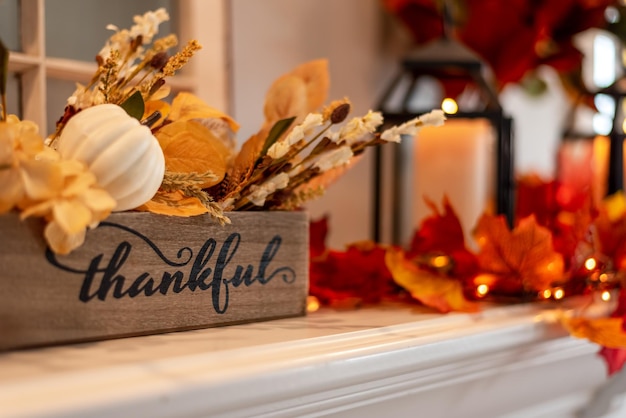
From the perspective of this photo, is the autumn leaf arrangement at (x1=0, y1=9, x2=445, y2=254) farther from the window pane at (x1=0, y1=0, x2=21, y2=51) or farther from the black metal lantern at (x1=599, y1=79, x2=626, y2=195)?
the black metal lantern at (x1=599, y1=79, x2=626, y2=195)

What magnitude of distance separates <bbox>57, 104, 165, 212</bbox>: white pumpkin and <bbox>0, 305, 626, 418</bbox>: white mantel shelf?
10cm

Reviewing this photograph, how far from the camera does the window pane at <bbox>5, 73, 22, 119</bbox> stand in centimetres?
64

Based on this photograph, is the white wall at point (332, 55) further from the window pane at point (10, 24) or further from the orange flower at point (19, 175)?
the orange flower at point (19, 175)

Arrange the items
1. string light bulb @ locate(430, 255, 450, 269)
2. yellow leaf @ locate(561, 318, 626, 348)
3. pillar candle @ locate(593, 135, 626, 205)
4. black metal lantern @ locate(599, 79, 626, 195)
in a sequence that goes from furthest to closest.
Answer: pillar candle @ locate(593, 135, 626, 205) < black metal lantern @ locate(599, 79, 626, 195) < string light bulb @ locate(430, 255, 450, 269) < yellow leaf @ locate(561, 318, 626, 348)

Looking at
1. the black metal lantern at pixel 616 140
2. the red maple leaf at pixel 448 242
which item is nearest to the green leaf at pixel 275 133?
the red maple leaf at pixel 448 242

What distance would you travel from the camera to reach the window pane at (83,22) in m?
0.67

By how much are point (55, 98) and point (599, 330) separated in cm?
55

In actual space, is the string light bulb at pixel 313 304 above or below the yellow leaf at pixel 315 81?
below

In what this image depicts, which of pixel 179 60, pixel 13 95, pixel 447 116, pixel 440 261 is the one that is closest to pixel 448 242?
pixel 440 261

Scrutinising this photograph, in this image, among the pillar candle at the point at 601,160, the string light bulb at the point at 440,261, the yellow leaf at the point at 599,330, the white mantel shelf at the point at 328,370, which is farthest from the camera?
the pillar candle at the point at 601,160

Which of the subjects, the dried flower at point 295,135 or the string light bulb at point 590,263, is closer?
the dried flower at point 295,135

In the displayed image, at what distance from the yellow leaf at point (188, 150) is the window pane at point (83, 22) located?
231 mm

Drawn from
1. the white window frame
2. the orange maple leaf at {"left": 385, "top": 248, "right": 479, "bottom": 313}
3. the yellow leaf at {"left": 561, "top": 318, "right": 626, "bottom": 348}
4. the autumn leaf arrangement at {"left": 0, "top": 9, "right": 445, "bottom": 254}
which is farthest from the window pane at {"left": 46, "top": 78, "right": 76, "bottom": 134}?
the yellow leaf at {"left": 561, "top": 318, "right": 626, "bottom": 348}

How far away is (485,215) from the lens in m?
0.65
